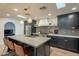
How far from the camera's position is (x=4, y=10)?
239cm

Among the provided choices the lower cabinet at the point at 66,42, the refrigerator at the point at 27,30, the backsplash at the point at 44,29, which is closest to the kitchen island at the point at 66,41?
the lower cabinet at the point at 66,42

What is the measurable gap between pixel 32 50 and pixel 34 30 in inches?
17.1

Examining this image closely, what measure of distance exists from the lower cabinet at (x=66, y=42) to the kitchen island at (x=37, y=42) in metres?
0.16

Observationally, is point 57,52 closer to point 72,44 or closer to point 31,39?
point 72,44

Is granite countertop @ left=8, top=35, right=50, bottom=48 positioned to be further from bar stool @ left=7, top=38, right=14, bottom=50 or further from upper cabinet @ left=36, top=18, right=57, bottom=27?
upper cabinet @ left=36, top=18, right=57, bottom=27

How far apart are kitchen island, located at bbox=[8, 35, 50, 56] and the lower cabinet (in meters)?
0.16

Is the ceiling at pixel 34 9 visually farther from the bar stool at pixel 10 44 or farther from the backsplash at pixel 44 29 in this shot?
the bar stool at pixel 10 44

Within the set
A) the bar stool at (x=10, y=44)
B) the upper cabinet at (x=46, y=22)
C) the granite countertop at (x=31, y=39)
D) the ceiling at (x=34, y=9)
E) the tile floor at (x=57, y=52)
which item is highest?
the ceiling at (x=34, y=9)

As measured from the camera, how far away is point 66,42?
248 cm

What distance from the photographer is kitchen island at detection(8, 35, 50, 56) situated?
2.39 metres

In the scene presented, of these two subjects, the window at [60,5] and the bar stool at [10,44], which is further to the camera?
the bar stool at [10,44]

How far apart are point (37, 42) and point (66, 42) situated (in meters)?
0.64

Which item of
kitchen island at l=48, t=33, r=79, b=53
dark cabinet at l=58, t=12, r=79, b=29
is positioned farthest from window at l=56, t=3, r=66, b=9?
kitchen island at l=48, t=33, r=79, b=53

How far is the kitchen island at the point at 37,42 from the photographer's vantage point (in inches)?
94.2
